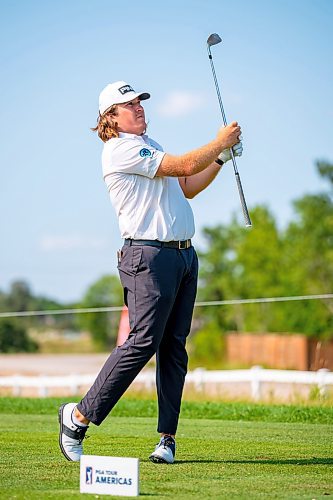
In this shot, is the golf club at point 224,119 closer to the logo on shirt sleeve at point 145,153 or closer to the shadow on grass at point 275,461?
the logo on shirt sleeve at point 145,153

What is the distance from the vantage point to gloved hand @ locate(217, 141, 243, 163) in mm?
5977

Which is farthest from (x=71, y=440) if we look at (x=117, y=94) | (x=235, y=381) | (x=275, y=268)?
(x=275, y=268)

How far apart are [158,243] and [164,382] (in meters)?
0.78

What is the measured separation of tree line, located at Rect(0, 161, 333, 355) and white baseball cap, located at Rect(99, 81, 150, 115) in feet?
139

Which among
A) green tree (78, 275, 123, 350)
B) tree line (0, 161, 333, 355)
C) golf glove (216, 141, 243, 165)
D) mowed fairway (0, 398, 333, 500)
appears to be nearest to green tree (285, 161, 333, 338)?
tree line (0, 161, 333, 355)

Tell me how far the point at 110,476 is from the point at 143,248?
1455 millimetres

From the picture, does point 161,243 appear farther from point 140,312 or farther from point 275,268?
point 275,268

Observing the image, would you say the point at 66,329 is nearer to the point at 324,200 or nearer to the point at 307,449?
the point at 324,200

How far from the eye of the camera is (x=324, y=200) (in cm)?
5656

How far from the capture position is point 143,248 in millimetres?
5742

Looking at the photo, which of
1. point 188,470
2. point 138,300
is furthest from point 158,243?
point 188,470

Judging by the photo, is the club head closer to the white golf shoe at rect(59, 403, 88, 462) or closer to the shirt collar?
the shirt collar

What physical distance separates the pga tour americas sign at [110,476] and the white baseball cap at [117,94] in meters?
2.04

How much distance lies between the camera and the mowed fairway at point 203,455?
15.7 ft
